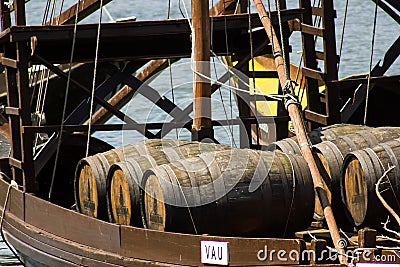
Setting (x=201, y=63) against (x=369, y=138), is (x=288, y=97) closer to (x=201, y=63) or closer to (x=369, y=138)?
(x=369, y=138)

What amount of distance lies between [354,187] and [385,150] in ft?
1.20

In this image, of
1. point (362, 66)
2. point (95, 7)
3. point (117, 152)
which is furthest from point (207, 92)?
point (362, 66)

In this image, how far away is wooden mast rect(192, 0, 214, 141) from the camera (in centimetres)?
1098

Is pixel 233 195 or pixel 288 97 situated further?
pixel 288 97

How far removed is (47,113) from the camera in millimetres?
17297

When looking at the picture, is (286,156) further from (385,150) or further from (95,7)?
(95,7)

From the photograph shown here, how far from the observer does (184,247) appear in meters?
9.40

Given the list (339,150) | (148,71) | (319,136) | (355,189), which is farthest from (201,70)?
(148,71)

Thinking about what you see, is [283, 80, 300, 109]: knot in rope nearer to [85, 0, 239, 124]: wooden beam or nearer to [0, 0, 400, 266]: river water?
[85, 0, 239, 124]: wooden beam

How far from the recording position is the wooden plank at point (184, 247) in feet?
29.2

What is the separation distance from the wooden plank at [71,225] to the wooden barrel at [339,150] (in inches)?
66.3

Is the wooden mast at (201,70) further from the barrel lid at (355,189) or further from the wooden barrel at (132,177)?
the barrel lid at (355,189)

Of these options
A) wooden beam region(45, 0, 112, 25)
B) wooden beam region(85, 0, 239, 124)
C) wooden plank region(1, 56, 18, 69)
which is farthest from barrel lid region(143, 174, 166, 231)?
wooden beam region(85, 0, 239, 124)

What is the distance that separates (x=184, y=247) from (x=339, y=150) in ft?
5.02
